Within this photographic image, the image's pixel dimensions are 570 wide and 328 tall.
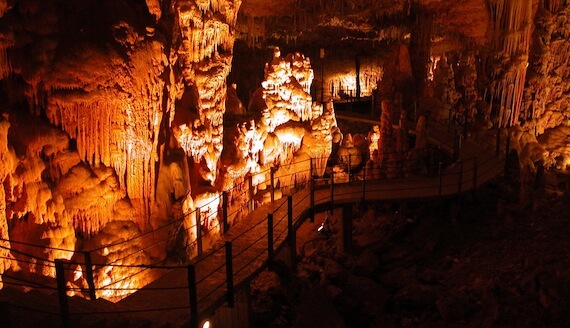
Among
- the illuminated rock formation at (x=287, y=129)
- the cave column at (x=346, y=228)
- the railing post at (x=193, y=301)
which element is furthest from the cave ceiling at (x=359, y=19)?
the railing post at (x=193, y=301)

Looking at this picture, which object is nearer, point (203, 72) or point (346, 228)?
point (346, 228)

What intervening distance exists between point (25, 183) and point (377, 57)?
1621 centimetres

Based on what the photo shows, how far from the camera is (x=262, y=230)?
24.3 feet

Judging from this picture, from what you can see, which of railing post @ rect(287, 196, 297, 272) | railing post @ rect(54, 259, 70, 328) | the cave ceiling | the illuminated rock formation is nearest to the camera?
railing post @ rect(54, 259, 70, 328)

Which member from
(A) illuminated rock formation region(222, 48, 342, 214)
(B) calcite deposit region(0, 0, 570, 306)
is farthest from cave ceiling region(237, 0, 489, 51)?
(A) illuminated rock formation region(222, 48, 342, 214)

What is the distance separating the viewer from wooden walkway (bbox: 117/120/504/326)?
17.4 feet

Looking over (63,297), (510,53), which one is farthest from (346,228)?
(510,53)

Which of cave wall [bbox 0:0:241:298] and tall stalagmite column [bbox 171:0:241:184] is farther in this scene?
tall stalagmite column [bbox 171:0:241:184]

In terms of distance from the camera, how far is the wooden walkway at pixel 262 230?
5293 mm

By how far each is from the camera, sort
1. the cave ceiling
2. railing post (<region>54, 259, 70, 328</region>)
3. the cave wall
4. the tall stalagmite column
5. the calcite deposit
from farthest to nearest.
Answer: the cave ceiling → the tall stalagmite column → the calcite deposit → the cave wall → railing post (<region>54, 259, 70, 328</region>)

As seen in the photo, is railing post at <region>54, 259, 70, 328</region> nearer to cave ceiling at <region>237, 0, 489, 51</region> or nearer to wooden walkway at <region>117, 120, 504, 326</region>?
wooden walkway at <region>117, 120, 504, 326</region>

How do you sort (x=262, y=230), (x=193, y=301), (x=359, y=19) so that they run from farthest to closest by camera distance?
(x=359, y=19)
(x=262, y=230)
(x=193, y=301)

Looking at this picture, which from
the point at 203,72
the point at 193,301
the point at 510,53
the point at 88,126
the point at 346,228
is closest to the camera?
the point at 193,301

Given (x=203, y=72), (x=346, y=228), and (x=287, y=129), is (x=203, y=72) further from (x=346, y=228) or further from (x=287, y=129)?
(x=346, y=228)
